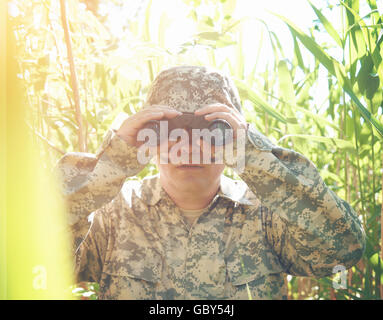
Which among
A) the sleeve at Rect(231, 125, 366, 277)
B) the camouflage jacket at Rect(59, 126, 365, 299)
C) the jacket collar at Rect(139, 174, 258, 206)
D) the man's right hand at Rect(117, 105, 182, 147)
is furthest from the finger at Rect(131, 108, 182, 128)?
the jacket collar at Rect(139, 174, 258, 206)

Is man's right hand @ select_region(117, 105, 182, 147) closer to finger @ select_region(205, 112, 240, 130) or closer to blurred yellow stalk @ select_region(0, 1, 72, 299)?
finger @ select_region(205, 112, 240, 130)

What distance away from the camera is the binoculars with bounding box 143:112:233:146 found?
988 mm

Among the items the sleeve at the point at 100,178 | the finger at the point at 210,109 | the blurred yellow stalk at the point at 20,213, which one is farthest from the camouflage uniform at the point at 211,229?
the blurred yellow stalk at the point at 20,213

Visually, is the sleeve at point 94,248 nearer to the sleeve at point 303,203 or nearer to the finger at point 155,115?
the finger at point 155,115

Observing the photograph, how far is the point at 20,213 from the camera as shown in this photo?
1.38ft

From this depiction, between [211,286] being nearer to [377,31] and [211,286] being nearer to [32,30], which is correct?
[377,31]

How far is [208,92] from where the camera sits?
1.17m

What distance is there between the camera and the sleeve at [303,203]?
1074 mm

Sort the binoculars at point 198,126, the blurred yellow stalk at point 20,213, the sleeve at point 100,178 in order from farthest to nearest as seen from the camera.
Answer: the sleeve at point 100,178 → the binoculars at point 198,126 → the blurred yellow stalk at point 20,213

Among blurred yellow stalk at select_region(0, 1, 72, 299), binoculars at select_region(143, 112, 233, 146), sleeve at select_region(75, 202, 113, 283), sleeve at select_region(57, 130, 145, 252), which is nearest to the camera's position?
blurred yellow stalk at select_region(0, 1, 72, 299)

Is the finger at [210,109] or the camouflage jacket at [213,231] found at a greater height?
the finger at [210,109]

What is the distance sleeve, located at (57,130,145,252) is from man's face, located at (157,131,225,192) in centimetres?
10
